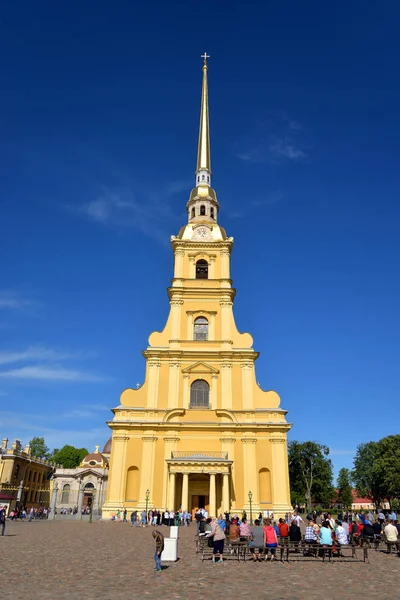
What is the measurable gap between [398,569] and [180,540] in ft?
33.2

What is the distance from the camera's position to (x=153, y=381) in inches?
1480

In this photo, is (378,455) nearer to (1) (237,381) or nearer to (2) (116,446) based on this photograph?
(1) (237,381)

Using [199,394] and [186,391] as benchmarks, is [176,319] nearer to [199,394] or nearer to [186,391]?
[186,391]

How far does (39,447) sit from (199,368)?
6592cm

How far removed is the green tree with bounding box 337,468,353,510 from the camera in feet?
288

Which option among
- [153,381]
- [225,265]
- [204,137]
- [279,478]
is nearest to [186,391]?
[153,381]

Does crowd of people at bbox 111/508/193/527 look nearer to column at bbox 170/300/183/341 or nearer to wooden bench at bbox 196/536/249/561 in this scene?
wooden bench at bbox 196/536/249/561

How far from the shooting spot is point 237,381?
37781 mm

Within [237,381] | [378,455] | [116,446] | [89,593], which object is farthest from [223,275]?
[378,455]

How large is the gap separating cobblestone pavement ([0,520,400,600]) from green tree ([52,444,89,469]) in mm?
77751

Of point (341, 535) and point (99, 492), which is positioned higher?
point (99, 492)

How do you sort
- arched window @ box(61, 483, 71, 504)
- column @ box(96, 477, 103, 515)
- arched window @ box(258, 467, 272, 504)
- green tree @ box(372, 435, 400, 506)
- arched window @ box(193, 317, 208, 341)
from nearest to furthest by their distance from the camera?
arched window @ box(258, 467, 272, 504) < arched window @ box(193, 317, 208, 341) < green tree @ box(372, 435, 400, 506) < column @ box(96, 477, 103, 515) < arched window @ box(61, 483, 71, 504)

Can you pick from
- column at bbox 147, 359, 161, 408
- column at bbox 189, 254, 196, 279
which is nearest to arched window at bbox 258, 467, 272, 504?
column at bbox 147, 359, 161, 408

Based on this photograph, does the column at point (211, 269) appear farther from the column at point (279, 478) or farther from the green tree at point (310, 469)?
the green tree at point (310, 469)
